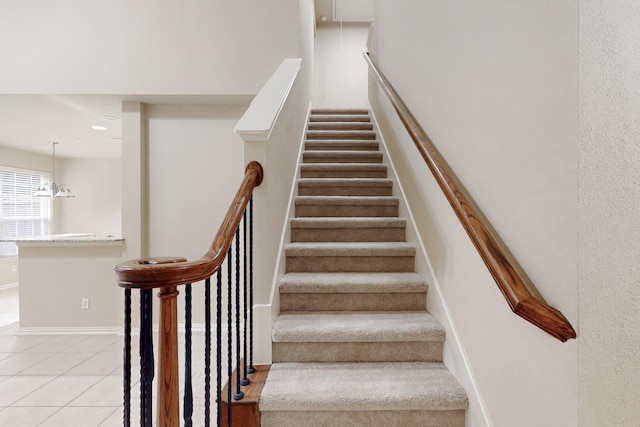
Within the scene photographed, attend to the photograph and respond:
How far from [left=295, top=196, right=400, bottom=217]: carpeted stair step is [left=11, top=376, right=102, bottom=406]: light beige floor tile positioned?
2048 mm

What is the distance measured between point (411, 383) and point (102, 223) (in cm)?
799

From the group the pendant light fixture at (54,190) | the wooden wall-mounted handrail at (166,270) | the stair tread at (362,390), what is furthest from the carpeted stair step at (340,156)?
the pendant light fixture at (54,190)

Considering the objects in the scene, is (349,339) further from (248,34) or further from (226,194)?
(248,34)

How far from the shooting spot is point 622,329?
85 centimetres

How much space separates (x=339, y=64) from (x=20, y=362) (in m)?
5.98

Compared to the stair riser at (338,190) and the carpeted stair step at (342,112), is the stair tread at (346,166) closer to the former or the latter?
the stair riser at (338,190)

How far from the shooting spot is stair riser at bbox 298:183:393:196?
2.96m

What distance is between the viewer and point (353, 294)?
2.00 m

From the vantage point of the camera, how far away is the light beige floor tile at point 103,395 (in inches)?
93.5

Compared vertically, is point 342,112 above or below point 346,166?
above

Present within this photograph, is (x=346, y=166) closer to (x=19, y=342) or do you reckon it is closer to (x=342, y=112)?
(x=342, y=112)

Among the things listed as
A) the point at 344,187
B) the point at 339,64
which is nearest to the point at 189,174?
the point at 344,187

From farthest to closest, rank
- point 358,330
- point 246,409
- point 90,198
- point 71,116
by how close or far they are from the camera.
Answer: point 90,198 → point 71,116 → point 358,330 → point 246,409

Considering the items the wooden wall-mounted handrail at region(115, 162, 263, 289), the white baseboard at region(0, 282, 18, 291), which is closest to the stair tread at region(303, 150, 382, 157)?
the wooden wall-mounted handrail at region(115, 162, 263, 289)
